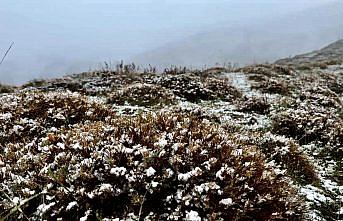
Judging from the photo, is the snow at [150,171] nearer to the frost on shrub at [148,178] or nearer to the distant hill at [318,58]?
the frost on shrub at [148,178]

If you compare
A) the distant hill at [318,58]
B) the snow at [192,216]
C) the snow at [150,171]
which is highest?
the distant hill at [318,58]

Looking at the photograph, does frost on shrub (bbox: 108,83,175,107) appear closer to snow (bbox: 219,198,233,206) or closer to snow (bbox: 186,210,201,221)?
snow (bbox: 219,198,233,206)

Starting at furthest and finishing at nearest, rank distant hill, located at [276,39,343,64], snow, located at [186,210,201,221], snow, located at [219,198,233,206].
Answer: distant hill, located at [276,39,343,64] → snow, located at [219,198,233,206] → snow, located at [186,210,201,221]

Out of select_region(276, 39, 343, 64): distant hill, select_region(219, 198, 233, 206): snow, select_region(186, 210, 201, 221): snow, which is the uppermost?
select_region(276, 39, 343, 64): distant hill

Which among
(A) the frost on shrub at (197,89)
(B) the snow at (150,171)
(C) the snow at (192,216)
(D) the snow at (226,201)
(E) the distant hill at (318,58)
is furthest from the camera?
(E) the distant hill at (318,58)

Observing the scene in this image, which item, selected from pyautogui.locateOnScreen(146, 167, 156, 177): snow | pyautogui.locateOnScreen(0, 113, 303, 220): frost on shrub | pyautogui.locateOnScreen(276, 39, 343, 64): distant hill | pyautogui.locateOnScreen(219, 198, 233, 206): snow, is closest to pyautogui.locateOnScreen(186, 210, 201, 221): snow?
pyautogui.locateOnScreen(0, 113, 303, 220): frost on shrub

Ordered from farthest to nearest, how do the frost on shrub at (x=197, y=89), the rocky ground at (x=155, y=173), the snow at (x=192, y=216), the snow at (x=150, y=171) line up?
the frost on shrub at (x=197, y=89)
the snow at (x=150, y=171)
the rocky ground at (x=155, y=173)
the snow at (x=192, y=216)

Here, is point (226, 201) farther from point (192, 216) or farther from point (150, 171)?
point (150, 171)

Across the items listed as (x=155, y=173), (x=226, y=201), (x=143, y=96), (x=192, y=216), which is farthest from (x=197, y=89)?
(x=192, y=216)

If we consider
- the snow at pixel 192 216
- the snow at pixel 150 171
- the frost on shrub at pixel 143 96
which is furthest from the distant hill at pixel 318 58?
the snow at pixel 192 216

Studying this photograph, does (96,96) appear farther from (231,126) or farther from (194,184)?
(194,184)

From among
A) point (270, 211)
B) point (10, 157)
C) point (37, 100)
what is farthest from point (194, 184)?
point (37, 100)

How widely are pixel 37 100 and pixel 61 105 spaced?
0.58m

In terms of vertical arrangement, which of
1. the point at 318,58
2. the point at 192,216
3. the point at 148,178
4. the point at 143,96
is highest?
the point at 318,58
